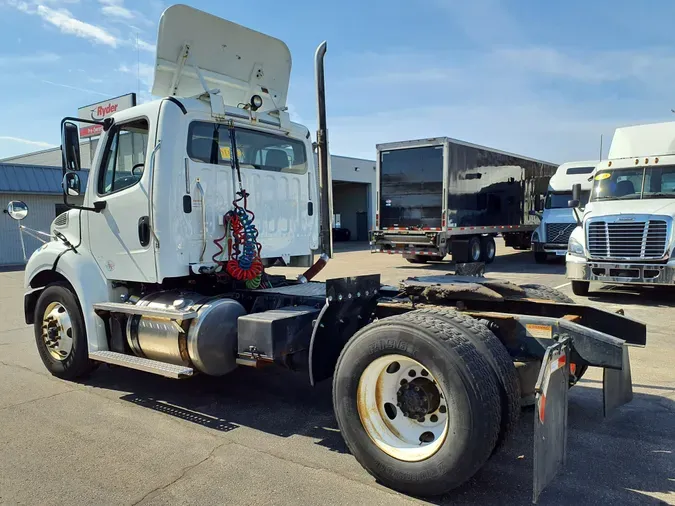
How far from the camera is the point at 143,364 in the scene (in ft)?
15.5

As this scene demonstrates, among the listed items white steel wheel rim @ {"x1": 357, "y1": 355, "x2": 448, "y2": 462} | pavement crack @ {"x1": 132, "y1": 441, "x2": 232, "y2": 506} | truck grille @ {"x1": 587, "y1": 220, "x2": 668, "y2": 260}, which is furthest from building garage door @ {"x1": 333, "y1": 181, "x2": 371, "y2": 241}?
white steel wheel rim @ {"x1": 357, "y1": 355, "x2": 448, "y2": 462}

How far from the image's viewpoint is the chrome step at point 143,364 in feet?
14.7

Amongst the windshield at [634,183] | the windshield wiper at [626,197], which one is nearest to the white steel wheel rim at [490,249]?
the windshield at [634,183]

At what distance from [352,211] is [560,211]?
1034 inches

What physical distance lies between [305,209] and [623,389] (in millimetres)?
3602

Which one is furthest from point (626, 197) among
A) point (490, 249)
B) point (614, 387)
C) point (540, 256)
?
point (490, 249)

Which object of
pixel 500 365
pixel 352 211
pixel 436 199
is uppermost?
pixel 436 199

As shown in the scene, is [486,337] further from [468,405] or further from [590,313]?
[590,313]

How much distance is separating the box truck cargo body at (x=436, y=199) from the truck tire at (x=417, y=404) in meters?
13.2

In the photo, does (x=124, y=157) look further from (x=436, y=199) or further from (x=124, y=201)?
(x=436, y=199)

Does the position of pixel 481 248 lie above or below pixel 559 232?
below

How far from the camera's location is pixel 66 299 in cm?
551

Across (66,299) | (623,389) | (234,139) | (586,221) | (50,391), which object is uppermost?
(234,139)

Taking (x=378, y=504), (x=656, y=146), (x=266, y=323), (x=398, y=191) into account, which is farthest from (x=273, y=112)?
(x=398, y=191)
